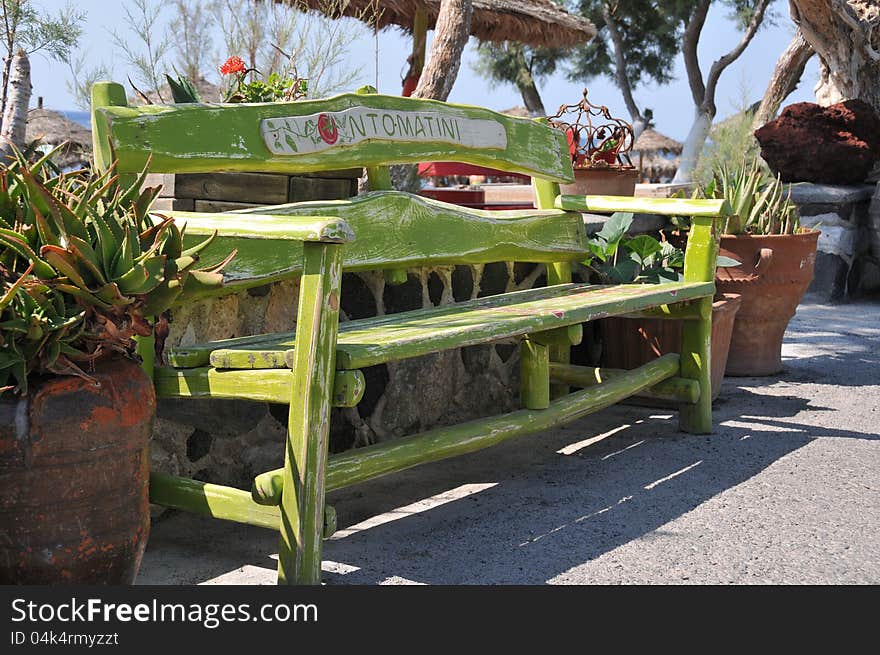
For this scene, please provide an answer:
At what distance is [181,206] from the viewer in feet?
10.3

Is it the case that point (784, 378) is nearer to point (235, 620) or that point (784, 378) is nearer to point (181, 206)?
point (181, 206)

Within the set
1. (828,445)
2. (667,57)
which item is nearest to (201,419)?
(828,445)

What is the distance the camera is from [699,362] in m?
3.83

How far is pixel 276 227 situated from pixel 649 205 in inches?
78.8

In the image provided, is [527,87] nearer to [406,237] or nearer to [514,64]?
[514,64]

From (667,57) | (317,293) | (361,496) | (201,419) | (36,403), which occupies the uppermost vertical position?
(667,57)

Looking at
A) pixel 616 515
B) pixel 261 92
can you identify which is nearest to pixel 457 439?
pixel 616 515

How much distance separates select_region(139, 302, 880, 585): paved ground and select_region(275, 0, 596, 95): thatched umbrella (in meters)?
6.51

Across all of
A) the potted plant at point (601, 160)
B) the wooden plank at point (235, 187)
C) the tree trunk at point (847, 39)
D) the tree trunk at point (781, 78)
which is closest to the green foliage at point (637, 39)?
the tree trunk at point (781, 78)

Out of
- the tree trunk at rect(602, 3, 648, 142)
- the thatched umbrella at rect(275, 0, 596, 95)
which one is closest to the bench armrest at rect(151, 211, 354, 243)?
the thatched umbrella at rect(275, 0, 596, 95)

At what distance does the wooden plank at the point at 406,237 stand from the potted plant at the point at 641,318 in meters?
0.25

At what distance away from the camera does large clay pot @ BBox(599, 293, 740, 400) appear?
412 cm

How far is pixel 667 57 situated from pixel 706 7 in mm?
3501

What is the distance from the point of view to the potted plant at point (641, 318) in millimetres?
4137
